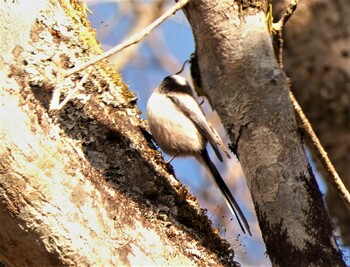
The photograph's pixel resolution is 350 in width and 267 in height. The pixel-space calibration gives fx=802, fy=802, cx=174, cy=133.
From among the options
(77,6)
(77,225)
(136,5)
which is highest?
(136,5)

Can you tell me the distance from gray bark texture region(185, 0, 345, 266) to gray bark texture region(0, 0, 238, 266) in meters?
0.21

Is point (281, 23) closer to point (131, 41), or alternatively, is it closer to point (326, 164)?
point (326, 164)

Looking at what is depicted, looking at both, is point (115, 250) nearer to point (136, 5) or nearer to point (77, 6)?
point (77, 6)

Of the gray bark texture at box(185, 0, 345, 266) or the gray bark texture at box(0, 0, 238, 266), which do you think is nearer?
the gray bark texture at box(0, 0, 238, 266)

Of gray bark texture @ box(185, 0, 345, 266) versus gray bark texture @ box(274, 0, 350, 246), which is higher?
gray bark texture @ box(274, 0, 350, 246)

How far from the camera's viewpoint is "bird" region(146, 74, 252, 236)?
3.78 meters

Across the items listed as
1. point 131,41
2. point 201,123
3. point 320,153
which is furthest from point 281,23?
point 201,123

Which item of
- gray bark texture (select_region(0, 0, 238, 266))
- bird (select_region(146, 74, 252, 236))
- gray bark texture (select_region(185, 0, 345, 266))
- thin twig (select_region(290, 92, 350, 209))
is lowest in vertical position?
gray bark texture (select_region(0, 0, 238, 266))

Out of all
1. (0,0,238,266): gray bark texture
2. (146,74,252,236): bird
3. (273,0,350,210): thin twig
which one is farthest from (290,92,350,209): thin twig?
(146,74,252,236): bird

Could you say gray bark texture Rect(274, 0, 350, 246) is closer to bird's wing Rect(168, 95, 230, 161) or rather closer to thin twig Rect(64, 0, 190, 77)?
bird's wing Rect(168, 95, 230, 161)

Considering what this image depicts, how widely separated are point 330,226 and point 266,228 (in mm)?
172

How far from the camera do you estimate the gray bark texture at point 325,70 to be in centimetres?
377

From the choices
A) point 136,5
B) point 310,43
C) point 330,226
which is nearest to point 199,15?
point 330,226

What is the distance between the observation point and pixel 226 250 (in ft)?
7.35
